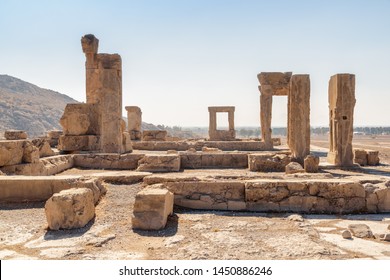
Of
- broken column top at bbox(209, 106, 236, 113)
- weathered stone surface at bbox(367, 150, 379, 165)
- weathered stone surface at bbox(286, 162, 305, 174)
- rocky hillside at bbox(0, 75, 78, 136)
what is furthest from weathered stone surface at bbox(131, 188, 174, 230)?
rocky hillside at bbox(0, 75, 78, 136)

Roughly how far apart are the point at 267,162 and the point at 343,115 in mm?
Answer: 3074

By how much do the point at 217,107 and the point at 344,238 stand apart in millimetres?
20626

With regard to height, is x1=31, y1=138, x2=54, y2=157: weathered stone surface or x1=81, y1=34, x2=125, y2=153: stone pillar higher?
x1=81, y1=34, x2=125, y2=153: stone pillar

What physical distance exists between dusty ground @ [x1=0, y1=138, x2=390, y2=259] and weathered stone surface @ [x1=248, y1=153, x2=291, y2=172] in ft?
12.5

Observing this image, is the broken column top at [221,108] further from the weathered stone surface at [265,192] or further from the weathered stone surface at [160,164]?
the weathered stone surface at [265,192]

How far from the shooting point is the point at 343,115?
34.8 feet

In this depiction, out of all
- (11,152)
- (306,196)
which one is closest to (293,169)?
(306,196)

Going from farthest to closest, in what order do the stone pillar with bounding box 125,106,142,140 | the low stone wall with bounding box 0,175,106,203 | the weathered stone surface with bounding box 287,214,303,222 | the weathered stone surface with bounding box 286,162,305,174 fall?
the stone pillar with bounding box 125,106,142,140 < the weathered stone surface with bounding box 286,162,305,174 < the low stone wall with bounding box 0,175,106,203 < the weathered stone surface with bounding box 287,214,303,222

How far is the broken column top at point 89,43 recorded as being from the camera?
14710 mm

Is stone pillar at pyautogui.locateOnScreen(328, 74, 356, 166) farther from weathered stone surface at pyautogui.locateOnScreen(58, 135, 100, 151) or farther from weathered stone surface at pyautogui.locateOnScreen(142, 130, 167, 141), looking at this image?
weathered stone surface at pyautogui.locateOnScreen(142, 130, 167, 141)

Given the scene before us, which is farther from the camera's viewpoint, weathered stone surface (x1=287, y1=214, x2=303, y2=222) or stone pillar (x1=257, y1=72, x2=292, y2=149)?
stone pillar (x1=257, y1=72, x2=292, y2=149)

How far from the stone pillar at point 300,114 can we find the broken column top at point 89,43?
8.81m

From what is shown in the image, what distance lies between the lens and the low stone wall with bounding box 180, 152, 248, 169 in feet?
33.0

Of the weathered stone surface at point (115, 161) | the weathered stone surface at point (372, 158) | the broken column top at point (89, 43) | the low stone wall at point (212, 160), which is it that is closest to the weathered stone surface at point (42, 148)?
the weathered stone surface at point (115, 161)
